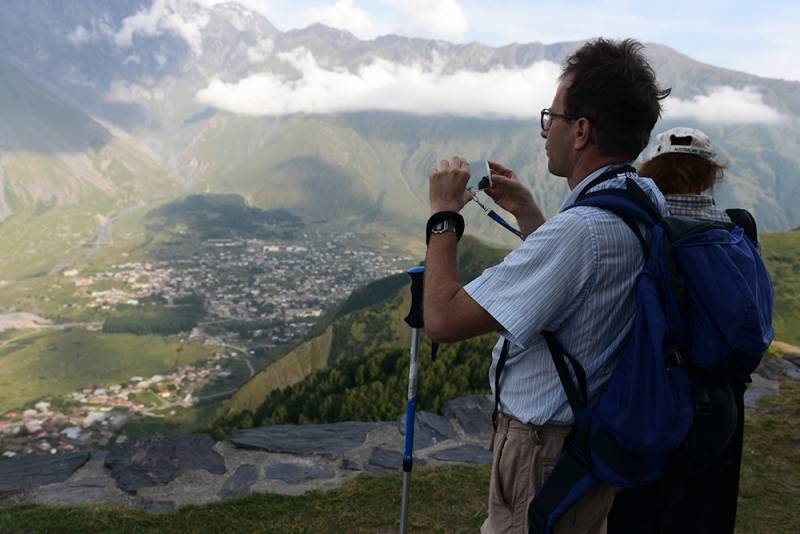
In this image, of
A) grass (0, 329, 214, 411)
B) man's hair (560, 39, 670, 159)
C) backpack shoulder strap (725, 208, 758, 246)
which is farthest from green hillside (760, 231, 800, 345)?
grass (0, 329, 214, 411)

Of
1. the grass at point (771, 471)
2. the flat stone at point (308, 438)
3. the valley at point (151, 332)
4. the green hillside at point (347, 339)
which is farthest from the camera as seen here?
the valley at point (151, 332)

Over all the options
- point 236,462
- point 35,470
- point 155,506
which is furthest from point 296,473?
point 35,470

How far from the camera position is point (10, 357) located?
100250 millimetres

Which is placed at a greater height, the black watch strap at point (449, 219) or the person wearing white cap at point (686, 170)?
the person wearing white cap at point (686, 170)

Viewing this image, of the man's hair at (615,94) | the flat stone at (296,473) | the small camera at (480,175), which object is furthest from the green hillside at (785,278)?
the man's hair at (615,94)

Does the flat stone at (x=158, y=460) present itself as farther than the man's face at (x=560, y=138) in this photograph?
Yes

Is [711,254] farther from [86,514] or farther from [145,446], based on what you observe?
[145,446]

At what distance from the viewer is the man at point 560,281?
2.11 m

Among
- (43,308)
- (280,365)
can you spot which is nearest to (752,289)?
(280,365)

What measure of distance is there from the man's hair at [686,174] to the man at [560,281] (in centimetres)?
84

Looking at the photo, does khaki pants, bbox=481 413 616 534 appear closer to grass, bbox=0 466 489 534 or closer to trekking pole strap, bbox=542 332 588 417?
trekking pole strap, bbox=542 332 588 417

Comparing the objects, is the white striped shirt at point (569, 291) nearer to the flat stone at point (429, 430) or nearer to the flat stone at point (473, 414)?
the flat stone at point (429, 430)

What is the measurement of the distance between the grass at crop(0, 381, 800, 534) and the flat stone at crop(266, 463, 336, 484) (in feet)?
1.58

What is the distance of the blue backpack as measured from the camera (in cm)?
209
